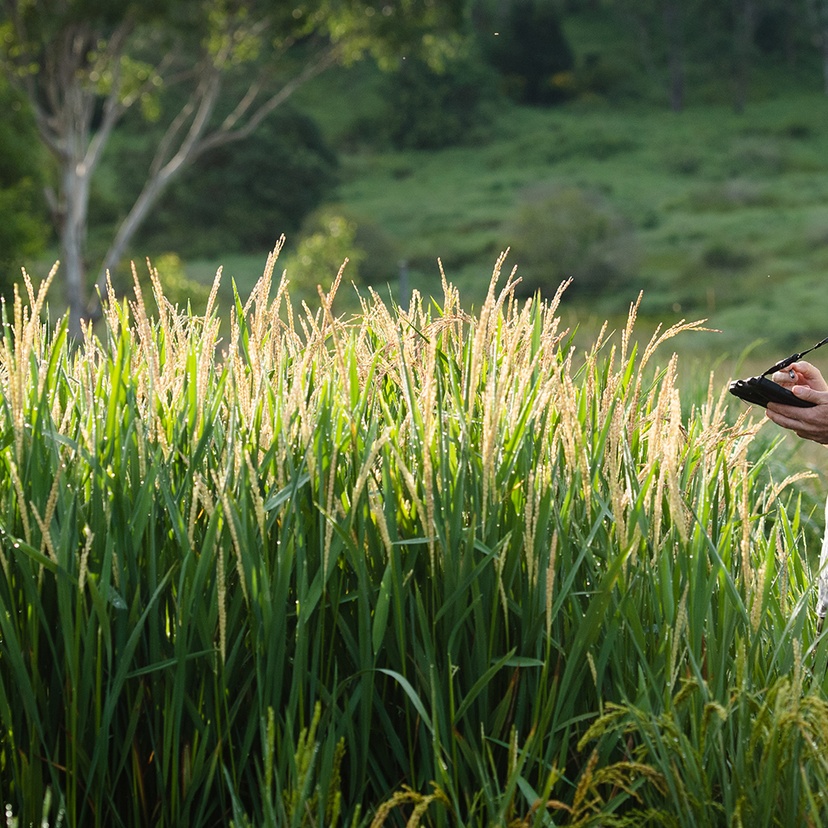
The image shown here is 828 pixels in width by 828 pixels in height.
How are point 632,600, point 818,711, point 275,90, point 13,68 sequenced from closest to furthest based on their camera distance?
point 818,711
point 632,600
point 13,68
point 275,90

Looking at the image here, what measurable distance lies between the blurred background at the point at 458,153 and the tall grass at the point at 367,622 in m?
13.3

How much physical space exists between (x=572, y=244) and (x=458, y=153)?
1695cm

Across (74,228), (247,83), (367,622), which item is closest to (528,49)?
(247,83)

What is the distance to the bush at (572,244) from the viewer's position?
3183 centimetres

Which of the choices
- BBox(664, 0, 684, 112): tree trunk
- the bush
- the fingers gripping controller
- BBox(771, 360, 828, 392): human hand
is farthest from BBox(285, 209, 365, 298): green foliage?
BBox(664, 0, 684, 112): tree trunk

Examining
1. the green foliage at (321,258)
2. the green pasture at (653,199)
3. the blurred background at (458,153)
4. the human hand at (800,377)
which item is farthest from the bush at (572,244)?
the human hand at (800,377)

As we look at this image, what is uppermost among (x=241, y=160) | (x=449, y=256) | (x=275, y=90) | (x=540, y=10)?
(x=540, y=10)

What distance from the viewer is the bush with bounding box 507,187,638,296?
3183cm

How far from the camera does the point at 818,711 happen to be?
1635 mm

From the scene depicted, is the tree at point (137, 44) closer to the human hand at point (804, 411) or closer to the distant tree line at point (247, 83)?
the distant tree line at point (247, 83)

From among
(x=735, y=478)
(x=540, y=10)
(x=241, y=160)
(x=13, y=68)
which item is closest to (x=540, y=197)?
(x=241, y=160)

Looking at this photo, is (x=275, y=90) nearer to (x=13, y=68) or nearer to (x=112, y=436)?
(x=13, y=68)

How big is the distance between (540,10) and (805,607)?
51.2m

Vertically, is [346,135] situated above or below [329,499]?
above
